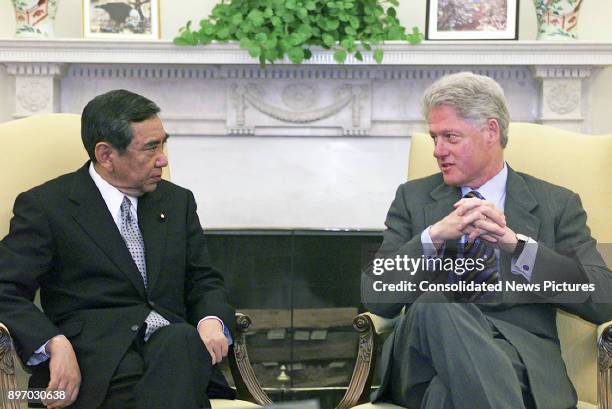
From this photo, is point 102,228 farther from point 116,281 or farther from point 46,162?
point 46,162

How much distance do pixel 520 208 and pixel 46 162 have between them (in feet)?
4.54

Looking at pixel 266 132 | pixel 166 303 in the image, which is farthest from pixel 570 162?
pixel 266 132

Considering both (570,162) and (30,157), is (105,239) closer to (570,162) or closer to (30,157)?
(30,157)

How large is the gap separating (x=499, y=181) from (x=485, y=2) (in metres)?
1.60

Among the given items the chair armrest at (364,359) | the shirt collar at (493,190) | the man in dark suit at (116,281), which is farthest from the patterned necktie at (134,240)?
the shirt collar at (493,190)

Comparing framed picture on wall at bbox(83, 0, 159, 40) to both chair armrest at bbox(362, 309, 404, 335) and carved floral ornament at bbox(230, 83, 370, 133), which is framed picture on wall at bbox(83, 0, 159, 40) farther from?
chair armrest at bbox(362, 309, 404, 335)

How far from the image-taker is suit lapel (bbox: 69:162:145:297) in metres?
2.57

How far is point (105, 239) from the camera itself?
102 inches

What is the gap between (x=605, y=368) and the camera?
242 centimetres

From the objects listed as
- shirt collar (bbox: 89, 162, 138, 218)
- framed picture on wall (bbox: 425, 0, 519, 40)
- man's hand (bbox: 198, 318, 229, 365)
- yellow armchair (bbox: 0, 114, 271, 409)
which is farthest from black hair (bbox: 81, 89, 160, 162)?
framed picture on wall (bbox: 425, 0, 519, 40)

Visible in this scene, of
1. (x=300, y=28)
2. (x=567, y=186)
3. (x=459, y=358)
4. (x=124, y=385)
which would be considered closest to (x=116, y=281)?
(x=124, y=385)

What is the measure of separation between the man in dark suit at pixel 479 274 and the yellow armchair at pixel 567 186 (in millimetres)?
96

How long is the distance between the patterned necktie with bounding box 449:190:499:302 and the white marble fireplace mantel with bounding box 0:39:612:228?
1715 millimetres

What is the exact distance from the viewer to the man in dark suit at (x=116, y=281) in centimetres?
237
